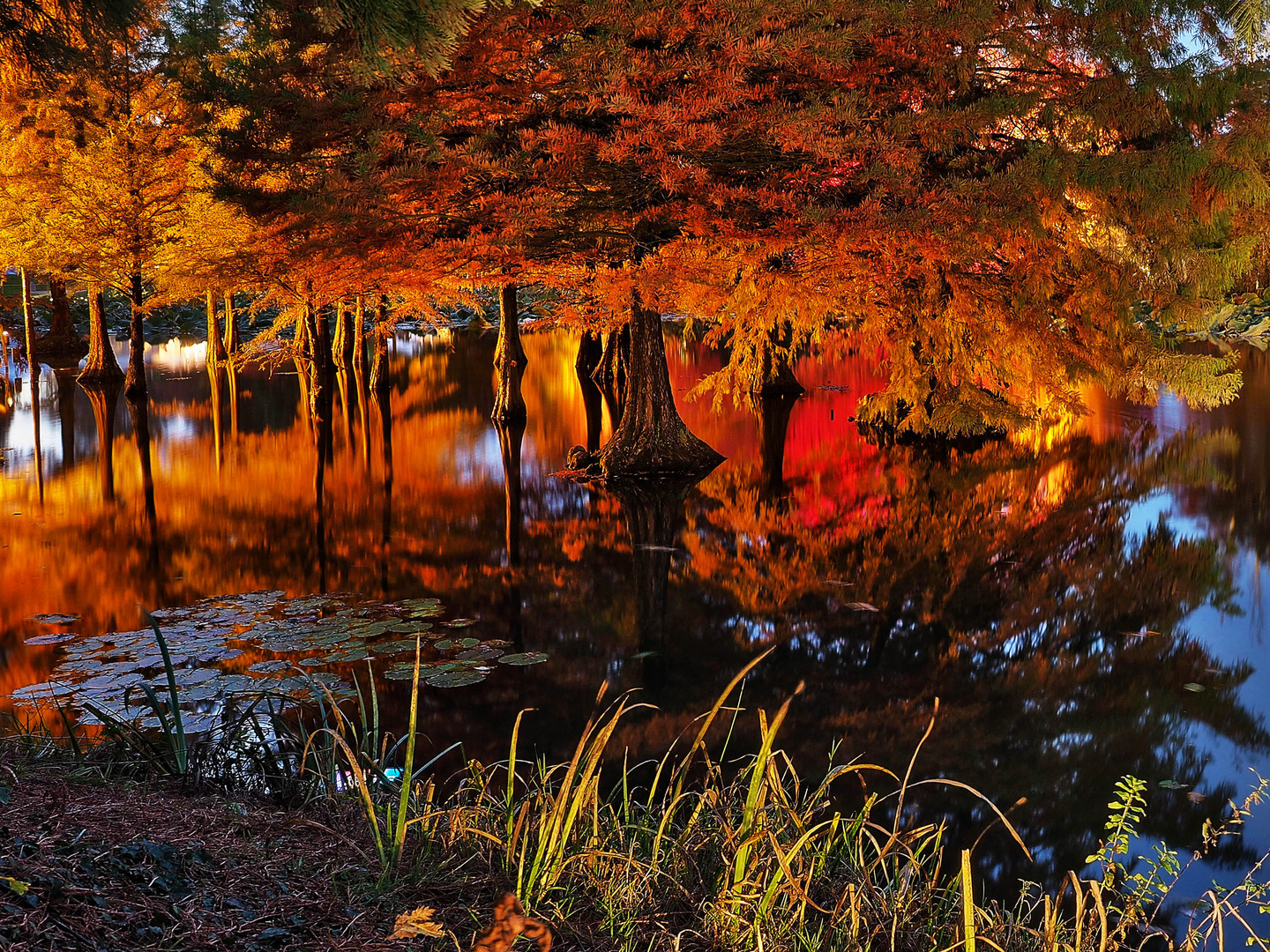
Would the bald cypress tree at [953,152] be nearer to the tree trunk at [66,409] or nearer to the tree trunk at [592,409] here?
the tree trunk at [592,409]

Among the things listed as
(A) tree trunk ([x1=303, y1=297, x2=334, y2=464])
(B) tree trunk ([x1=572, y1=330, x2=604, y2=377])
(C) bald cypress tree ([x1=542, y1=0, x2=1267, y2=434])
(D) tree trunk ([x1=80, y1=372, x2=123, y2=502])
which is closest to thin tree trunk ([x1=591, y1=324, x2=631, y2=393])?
(B) tree trunk ([x1=572, y1=330, x2=604, y2=377])

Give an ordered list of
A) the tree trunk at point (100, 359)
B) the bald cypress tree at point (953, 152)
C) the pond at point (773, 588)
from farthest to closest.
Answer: the tree trunk at point (100, 359), the bald cypress tree at point (953, 152), the pond at point (773, 588)

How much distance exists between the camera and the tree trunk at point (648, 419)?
52.8ft

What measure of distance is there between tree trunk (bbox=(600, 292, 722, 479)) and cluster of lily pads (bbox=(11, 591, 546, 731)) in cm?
753

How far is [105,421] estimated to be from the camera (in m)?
21.5

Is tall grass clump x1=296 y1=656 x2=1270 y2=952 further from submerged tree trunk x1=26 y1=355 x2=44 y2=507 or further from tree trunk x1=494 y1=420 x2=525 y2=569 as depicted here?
submerged tree trunk x1=26 y1=355 x2=44 y2=507

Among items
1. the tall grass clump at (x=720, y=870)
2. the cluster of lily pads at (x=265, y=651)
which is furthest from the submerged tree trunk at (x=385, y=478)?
the tall grass clump at (x=720, y=870)

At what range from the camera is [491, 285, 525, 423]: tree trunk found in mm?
21156

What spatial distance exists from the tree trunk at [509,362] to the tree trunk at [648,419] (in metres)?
5.37

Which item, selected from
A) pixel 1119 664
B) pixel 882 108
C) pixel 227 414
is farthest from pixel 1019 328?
pixel 227 414

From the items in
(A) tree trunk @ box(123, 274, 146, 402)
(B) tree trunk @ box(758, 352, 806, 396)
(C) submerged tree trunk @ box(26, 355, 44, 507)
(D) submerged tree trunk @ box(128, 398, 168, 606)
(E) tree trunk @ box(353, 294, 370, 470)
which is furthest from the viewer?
(A) tree trunk @ box(123, 274, 146, 402)

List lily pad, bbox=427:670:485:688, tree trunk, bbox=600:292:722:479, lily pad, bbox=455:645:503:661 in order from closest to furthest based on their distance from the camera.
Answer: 1. lily pad, bbox=427:670:485:688
2. lily pad, bbox=455:645:503:661
3. tree trunk, bbox=600:292:722:479

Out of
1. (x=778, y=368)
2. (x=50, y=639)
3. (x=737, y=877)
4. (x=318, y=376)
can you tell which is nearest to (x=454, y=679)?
(x=50, y=639)

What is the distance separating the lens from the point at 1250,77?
11.9 metres
